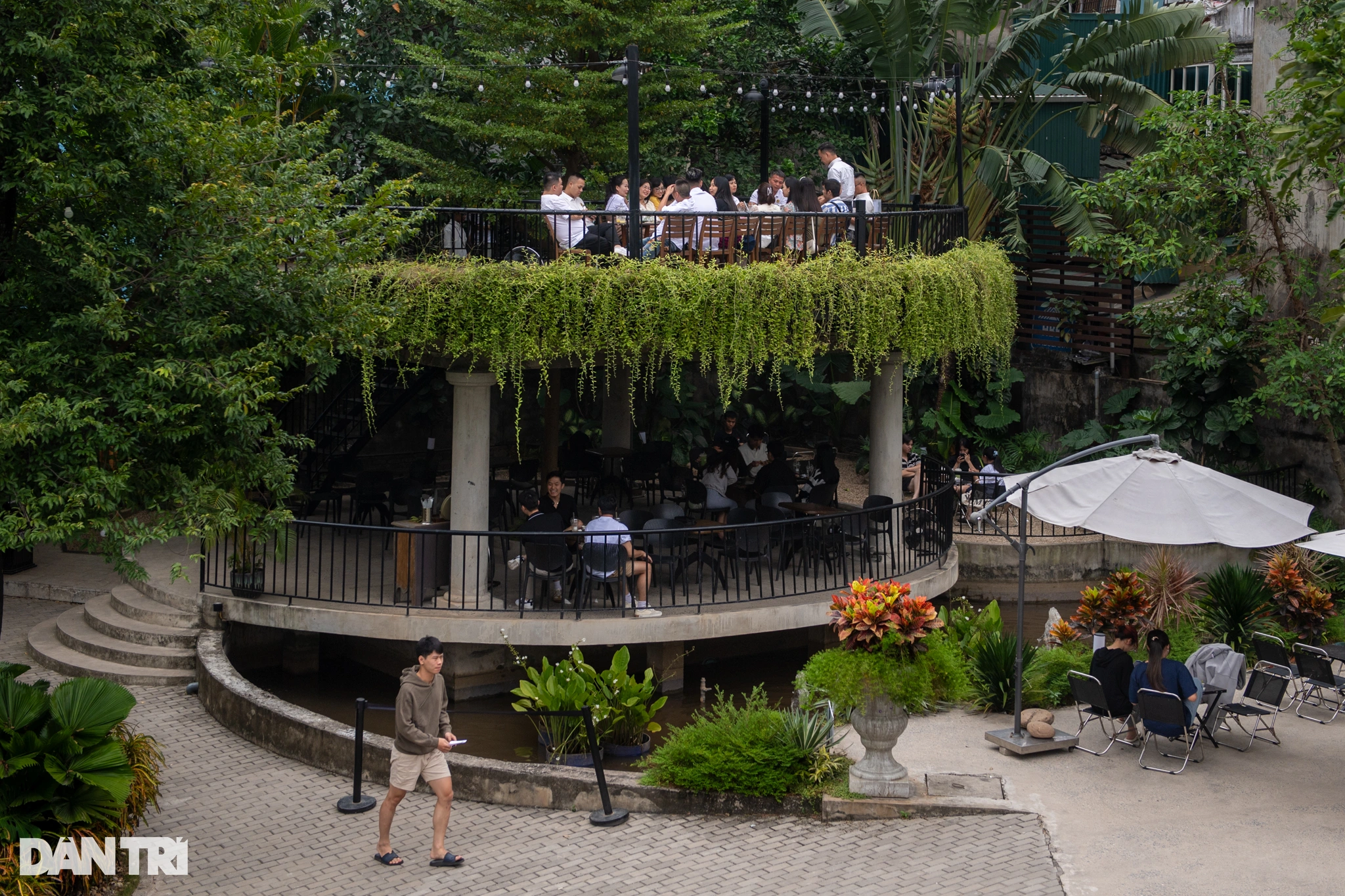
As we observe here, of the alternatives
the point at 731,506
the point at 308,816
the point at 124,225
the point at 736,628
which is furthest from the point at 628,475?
the point at 124,225

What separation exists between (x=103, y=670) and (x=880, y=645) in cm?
880

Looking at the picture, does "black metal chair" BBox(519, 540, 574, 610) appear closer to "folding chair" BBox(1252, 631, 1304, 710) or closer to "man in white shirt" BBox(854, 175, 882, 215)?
"man in white shirt" BBox(854, 175, 882, 215)

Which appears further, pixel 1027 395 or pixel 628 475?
pixel 1027 395

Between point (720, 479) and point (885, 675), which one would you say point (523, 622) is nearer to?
point (720, 479)

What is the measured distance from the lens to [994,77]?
22922mm

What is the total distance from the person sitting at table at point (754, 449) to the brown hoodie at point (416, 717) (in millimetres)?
10957

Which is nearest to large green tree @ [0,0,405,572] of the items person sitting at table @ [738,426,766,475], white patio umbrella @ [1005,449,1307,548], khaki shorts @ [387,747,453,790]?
khaki shorts @ [387,747,453,790]

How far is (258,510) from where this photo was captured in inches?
412

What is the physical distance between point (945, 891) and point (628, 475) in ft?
34.9

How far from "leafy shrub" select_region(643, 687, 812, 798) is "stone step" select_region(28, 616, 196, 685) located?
6177 millimetres

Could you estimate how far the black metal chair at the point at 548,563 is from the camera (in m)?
14.1

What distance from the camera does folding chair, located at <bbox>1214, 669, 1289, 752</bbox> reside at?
38.9ft

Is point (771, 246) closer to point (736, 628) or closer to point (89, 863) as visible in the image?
point (736, 628)

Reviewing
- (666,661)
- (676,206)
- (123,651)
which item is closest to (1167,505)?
(666,661)
